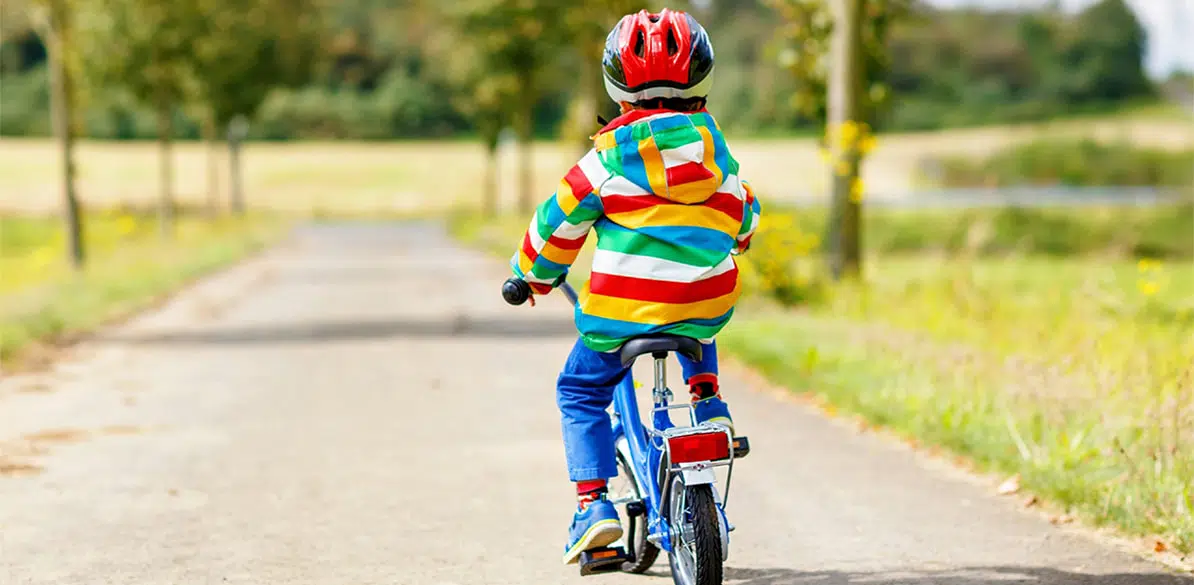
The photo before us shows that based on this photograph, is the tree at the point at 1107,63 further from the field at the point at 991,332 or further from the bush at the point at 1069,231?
the field at the point at 991,332

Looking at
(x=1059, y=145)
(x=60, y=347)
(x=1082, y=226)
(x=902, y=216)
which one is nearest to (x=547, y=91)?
(x=902, y=216)

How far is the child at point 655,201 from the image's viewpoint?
427 cm

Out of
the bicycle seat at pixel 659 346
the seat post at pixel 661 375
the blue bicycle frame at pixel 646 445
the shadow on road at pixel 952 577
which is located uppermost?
the bicycle seat at pixel 659 346

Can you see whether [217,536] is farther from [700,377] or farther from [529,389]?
[529,389]

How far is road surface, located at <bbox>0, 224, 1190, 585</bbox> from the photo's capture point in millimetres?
5207

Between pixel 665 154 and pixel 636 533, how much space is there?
5.04 feet

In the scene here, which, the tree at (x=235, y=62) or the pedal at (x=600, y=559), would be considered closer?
the pedal at (x=600, y=559)

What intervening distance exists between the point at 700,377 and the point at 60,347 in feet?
31.7

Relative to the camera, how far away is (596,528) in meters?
4.51

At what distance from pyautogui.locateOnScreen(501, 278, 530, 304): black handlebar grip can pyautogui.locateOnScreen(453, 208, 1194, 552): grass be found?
2573mm

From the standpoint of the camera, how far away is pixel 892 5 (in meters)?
15.8

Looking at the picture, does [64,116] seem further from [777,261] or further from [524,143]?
[524,143]

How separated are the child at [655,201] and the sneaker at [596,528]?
0.45m

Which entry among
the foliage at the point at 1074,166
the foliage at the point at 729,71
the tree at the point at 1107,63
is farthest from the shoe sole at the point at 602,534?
the tree at the point at 1107,63
